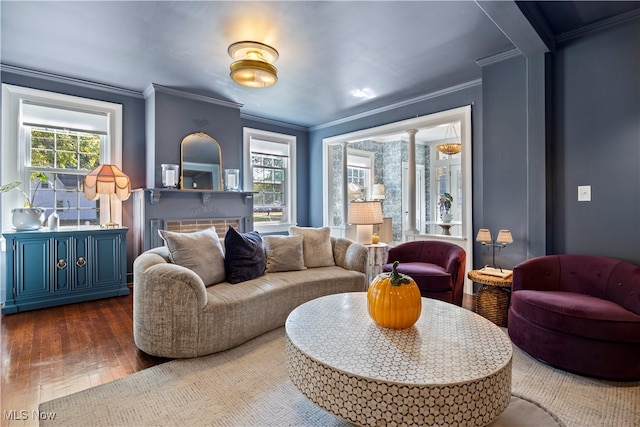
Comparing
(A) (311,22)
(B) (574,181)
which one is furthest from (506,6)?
(B) (574,181)

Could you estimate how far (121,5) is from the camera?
2.41 meters

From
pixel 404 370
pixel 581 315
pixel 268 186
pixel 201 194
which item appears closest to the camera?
pixel 404 370

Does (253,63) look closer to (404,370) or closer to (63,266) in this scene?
(404,370)

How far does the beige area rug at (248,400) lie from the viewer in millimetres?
1575

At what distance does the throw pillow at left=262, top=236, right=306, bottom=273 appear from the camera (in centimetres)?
318

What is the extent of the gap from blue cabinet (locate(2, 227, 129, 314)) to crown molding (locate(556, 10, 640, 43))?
16.5 feet

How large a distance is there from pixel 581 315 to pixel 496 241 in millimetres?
1176

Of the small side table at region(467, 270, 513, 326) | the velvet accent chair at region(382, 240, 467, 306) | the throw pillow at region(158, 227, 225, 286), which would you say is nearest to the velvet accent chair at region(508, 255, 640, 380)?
the small side table at region(467, 270, 513, 326)

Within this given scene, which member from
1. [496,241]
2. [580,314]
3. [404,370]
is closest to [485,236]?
[496,241]

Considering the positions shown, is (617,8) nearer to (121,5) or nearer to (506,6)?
(506,6)

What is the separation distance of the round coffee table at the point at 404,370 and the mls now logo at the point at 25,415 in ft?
4.19

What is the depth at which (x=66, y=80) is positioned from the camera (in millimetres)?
3783

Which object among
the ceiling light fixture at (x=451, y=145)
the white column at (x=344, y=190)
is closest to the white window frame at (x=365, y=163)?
the white column at (x=344, y=190)

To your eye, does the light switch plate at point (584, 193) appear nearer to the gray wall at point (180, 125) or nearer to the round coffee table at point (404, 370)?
the round coffee table at point (404, 370)
